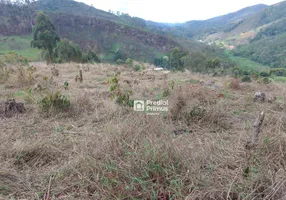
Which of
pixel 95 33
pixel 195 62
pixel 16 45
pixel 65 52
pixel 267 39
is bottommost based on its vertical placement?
pixel 195 62

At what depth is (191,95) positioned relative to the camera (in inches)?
143

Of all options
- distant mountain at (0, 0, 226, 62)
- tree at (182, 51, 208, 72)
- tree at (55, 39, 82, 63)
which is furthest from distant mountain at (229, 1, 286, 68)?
tree at (55, 39, 82, 63)

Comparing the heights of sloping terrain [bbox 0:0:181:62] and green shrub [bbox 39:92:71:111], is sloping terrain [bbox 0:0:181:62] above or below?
above

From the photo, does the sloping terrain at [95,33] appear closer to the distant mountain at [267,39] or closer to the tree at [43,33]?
the distant mountain at [267,39]

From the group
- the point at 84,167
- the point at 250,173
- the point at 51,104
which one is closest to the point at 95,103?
the point at 51,104

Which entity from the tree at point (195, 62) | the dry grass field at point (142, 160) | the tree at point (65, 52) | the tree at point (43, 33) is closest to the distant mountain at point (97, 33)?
the tree at point (195, 62)

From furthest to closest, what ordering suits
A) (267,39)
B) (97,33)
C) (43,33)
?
(267,39) → (97,33) → (43,33)

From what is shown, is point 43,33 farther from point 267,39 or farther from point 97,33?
point 267,39

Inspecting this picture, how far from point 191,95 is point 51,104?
2472 millimetres

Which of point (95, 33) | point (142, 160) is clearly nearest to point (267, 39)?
A: point (95, 33)

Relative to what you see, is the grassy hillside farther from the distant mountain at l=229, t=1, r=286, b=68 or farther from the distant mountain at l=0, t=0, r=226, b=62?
the distant mountain at l=229, t=1, r=286, b=68

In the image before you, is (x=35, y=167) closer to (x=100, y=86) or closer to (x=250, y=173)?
(x=250, y=173)

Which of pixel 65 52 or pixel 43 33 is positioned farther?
pixel 65 52

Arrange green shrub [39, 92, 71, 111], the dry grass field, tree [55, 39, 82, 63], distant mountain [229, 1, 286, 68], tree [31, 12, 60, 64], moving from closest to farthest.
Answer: the dry grass field → green shrub [39, 92, 71, 111] → tree [31, 12, 60, 64] → tree [55, 39, 82, 63] → distant mountain [229, 1, 286, 68]
